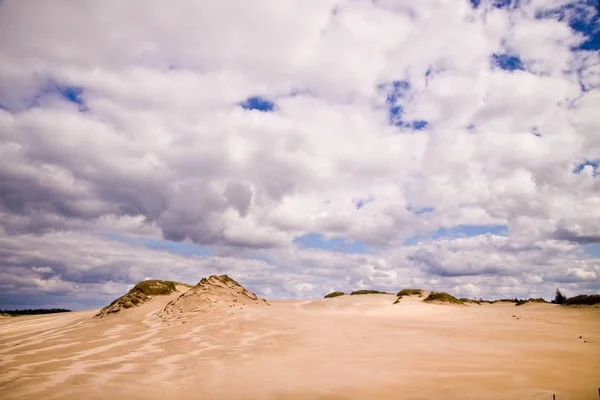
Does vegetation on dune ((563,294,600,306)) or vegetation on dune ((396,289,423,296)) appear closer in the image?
vegetation on dune ((563,294,600,306))

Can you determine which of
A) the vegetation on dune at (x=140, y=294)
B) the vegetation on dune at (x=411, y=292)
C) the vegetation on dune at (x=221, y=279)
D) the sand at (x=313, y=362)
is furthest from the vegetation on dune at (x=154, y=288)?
the vegetation on dune at (x=411, y=292)

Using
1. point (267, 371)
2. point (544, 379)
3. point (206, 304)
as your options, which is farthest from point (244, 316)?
point (544, 379)

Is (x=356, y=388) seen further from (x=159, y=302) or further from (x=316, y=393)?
(x=159, y=302)

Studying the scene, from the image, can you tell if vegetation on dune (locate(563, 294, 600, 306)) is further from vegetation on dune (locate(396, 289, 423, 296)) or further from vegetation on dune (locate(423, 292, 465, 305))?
vegetation on dune (locate(396, 289, 423, 296))

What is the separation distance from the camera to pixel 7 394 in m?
9.12

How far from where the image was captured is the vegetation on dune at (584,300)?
2714 cm

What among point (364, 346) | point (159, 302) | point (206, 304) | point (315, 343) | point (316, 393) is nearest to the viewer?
point (316, 393)

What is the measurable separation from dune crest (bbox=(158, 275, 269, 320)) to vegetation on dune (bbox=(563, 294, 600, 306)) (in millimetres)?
25699

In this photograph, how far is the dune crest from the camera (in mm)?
24734

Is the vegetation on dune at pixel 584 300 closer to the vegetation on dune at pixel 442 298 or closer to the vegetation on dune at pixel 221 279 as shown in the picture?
the vegetation on dune at pixel 442 298

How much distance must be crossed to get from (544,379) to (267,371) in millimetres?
7105

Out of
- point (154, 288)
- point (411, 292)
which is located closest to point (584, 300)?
point (411, 292)

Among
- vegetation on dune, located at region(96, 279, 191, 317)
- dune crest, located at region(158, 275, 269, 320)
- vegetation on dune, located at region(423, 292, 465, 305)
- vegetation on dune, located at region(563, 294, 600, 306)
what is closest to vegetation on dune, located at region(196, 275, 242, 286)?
dune crest, located at region(158, 275, 269, 320)

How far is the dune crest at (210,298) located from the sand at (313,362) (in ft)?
15.0
